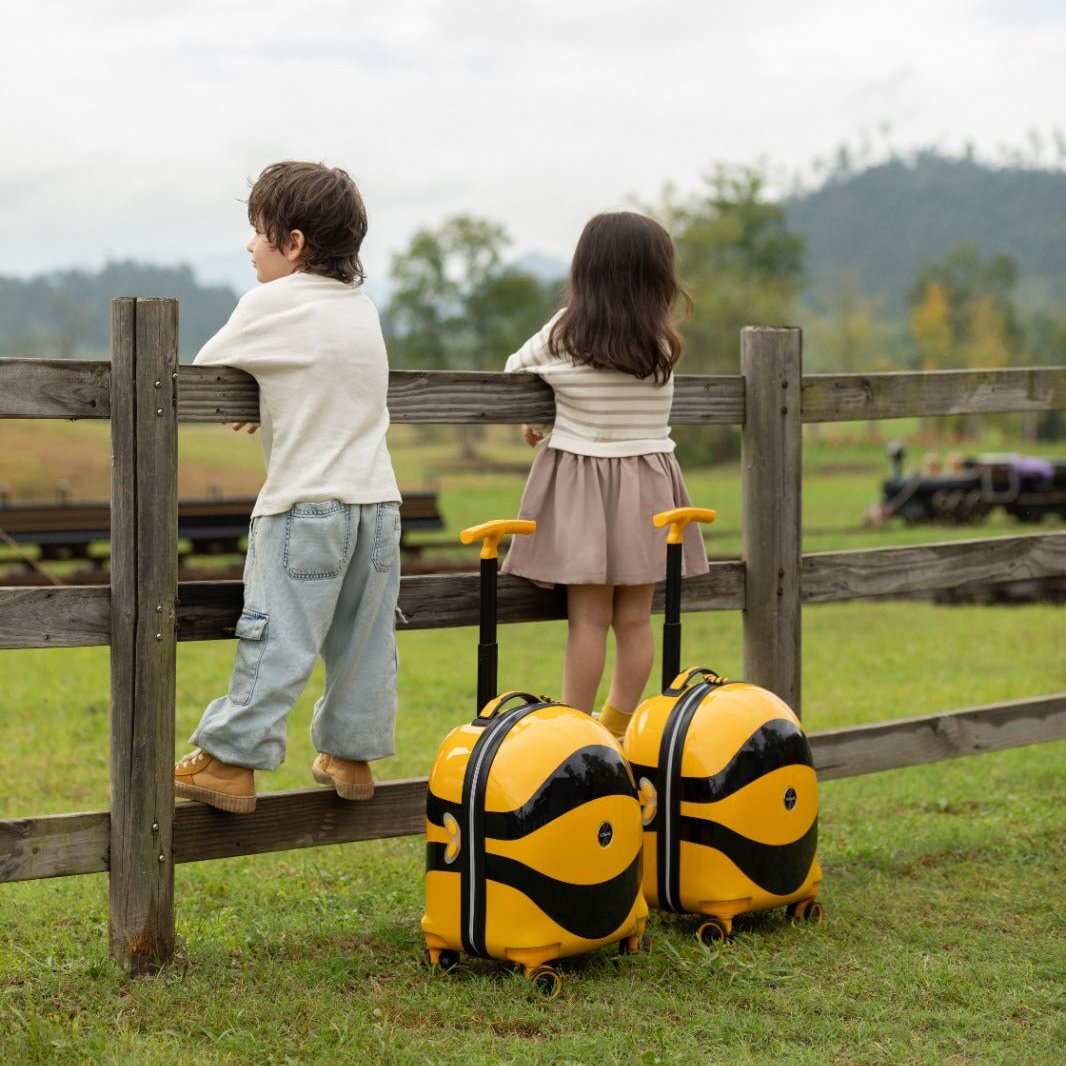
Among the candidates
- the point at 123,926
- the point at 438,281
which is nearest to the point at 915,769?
the point at 123,926

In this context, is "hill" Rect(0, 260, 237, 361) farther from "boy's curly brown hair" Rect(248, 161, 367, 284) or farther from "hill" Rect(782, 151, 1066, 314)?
"boy's curly brown hair" Rect(248, 161, 367, 284)

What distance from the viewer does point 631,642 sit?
13.1 ft

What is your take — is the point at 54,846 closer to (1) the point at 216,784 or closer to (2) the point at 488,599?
(1) the point at 216,784

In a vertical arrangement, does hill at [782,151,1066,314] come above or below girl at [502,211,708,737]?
above

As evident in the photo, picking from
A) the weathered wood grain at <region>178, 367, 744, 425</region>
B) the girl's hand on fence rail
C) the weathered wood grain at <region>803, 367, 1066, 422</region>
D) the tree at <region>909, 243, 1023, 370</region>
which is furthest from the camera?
the tree at <region>909, 243, 1023, 370</region>

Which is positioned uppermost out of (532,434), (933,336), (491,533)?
(933,336)

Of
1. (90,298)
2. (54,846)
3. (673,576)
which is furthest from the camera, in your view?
(90,298)

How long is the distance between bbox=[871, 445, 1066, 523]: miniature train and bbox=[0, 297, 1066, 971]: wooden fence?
692 inches

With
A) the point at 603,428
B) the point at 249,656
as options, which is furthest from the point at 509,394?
the point at 249,656

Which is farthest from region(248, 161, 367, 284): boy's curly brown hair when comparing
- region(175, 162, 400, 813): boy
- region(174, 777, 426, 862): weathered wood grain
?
region(174, 777, 426, 862): weathered wood grain

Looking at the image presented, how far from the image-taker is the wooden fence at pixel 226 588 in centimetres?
326

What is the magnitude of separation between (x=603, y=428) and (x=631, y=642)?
623 millimetres

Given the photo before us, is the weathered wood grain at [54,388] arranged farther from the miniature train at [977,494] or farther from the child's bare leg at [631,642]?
the miniature train at [977,494]

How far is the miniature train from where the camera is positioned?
2155 centimetres
